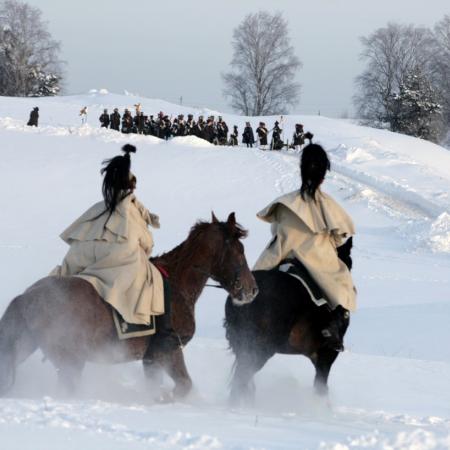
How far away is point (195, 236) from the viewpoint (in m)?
7.10

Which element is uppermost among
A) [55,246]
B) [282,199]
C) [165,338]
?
[282,199]

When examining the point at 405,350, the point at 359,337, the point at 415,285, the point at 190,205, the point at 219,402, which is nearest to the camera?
the point at 219,402

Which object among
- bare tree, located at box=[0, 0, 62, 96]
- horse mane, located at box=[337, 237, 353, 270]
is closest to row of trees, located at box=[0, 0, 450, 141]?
bare tree, located at box=[0, 0, 62, 96]

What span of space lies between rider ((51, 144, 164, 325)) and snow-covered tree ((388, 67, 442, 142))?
54.9 m

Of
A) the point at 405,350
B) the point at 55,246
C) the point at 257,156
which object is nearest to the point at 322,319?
the point at 405,350

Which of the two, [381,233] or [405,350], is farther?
[381,233]

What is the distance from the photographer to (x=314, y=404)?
744 cm

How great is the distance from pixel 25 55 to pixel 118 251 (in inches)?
2516

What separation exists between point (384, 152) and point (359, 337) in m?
28.5

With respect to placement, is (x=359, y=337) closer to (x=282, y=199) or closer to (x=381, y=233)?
(x=282, y=199)

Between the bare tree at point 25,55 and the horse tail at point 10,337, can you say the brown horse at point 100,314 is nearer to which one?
the horse tail at point 10,337

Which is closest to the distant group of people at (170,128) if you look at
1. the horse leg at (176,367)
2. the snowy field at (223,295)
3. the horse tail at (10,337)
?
the snowy field at (223,295)

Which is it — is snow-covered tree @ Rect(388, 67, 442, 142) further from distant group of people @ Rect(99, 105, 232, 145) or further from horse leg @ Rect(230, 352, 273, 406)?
horse leg @ Rect(230, 352, 273, 406)

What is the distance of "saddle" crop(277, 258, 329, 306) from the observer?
711 centimetres
